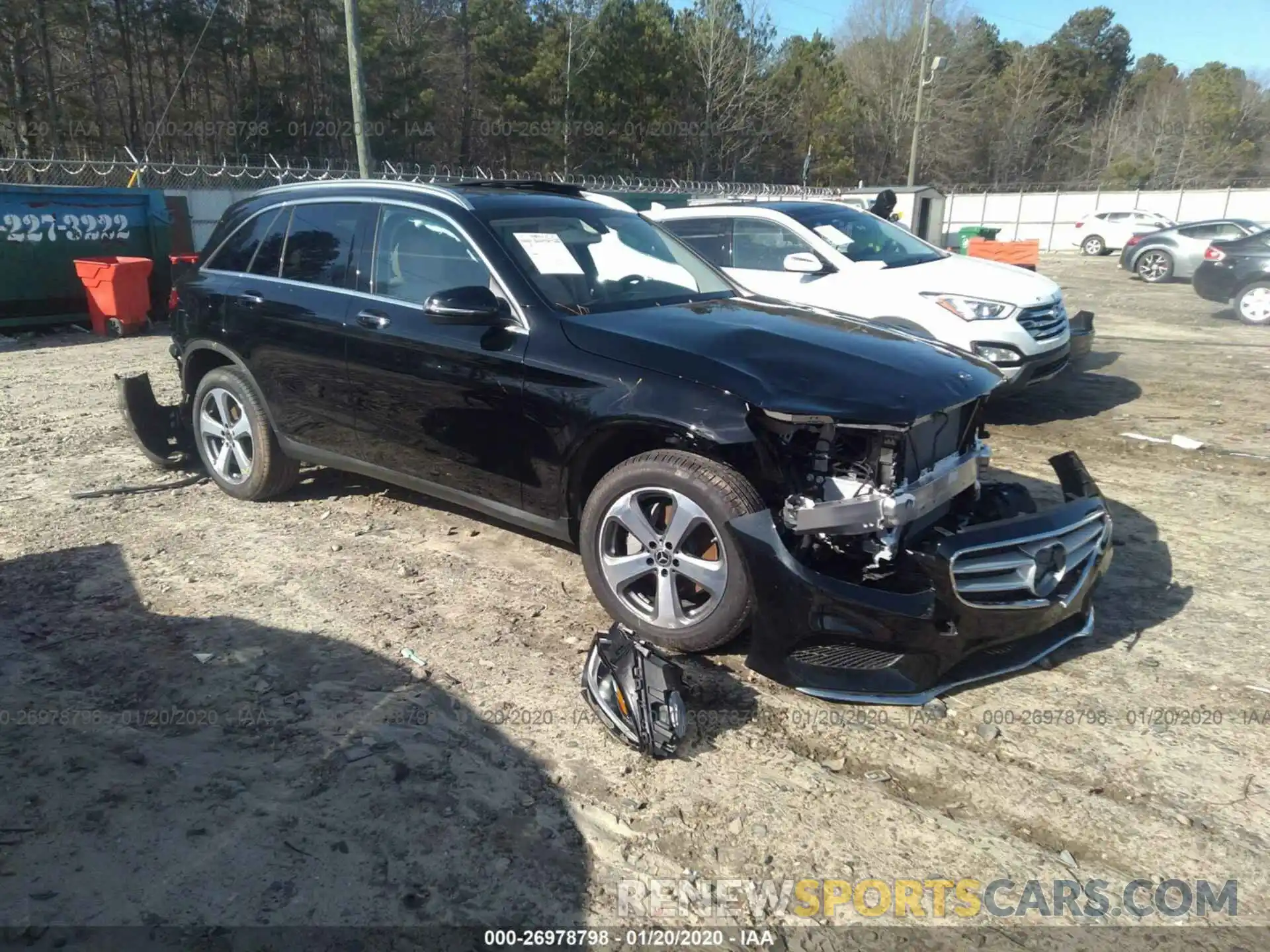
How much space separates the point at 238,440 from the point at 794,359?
11.6ft

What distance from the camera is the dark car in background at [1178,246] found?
64.5 ft

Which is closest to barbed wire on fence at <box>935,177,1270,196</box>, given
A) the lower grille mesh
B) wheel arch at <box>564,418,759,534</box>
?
wheel arch at <box>564,418,759,534</box>

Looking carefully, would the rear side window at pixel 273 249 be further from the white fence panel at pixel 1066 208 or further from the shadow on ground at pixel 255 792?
the white fence panel at pixel 1066 208

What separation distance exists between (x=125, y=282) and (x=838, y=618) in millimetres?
11719

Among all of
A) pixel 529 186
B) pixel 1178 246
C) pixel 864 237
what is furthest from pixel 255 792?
pixel 1178 246

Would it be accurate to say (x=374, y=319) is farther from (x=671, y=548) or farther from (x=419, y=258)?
(x=671, y=548)

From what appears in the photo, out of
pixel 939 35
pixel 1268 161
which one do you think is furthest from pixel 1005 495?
pixel 1268 161

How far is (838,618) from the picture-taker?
125 inches

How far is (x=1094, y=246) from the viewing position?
31.5m

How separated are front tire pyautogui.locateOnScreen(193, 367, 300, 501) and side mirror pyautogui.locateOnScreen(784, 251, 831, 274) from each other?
4197 millimetres

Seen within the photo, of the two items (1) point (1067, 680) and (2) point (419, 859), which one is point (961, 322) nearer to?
(1) point (1067, 680)

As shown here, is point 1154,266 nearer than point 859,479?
No

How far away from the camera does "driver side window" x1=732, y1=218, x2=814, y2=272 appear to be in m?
7.88

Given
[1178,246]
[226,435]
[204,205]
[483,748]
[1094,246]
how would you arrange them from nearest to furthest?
[483,748]
[226,435]
[204,205]
[1178,246]
[1094,246]
